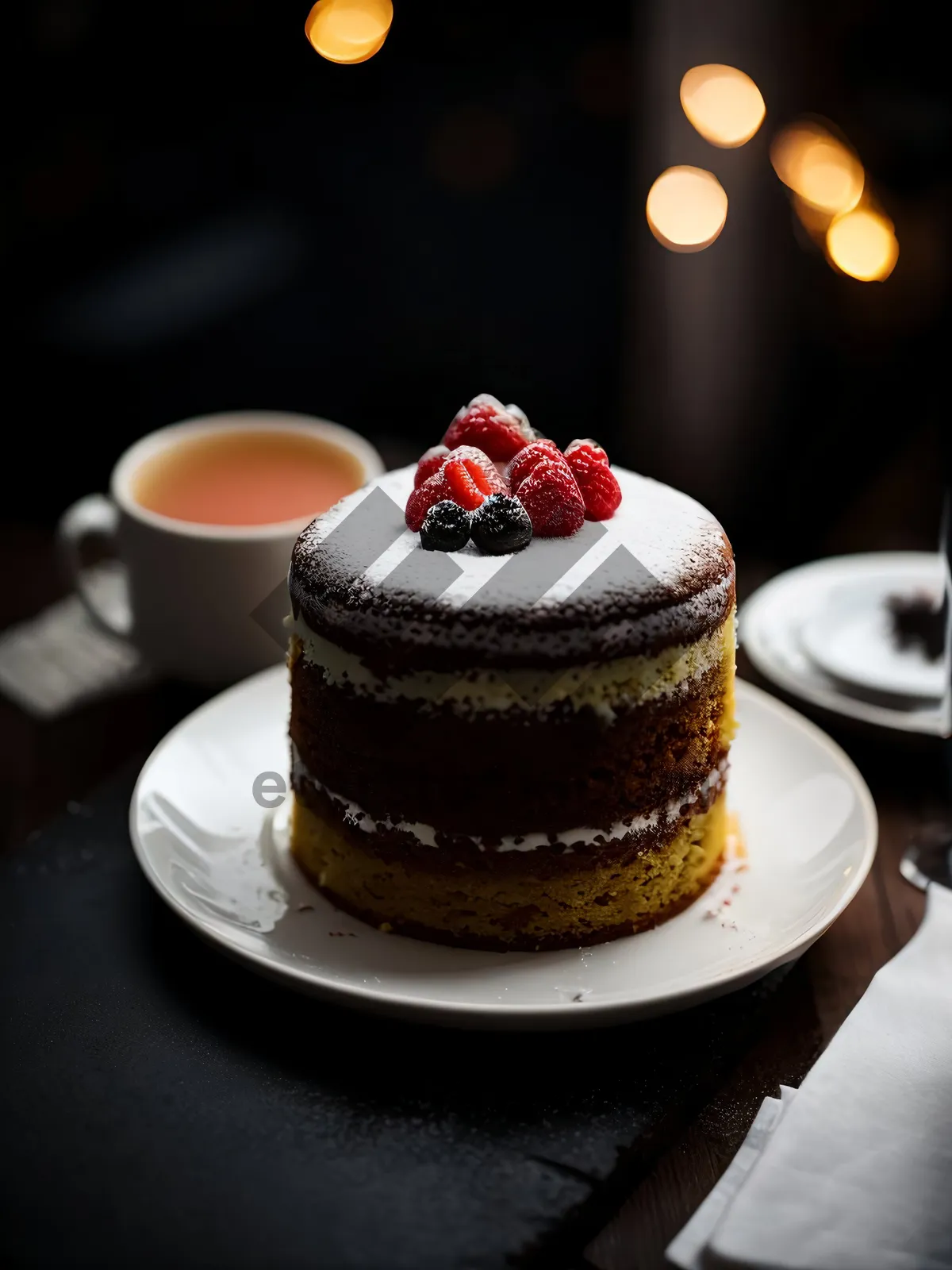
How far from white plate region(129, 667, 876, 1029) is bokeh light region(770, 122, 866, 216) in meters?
1.41

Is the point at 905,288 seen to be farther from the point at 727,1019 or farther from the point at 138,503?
the point at 727,1019

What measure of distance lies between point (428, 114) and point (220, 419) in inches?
64.5

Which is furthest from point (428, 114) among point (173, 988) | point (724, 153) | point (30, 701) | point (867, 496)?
point (173, 988)

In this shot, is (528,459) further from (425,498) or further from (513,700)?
(513,700)

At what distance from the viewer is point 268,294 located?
135 inches

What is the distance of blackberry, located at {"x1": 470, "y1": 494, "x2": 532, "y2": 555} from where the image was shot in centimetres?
136

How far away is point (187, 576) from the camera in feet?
6.32

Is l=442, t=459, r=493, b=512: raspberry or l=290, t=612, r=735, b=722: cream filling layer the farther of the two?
l=442, t=459, r=493, b=512: raspberry

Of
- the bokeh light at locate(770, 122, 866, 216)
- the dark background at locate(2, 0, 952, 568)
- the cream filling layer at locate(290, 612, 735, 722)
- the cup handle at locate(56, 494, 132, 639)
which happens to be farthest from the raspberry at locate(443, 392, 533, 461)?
the bokeh light at locate(770, 122, 866, 216)

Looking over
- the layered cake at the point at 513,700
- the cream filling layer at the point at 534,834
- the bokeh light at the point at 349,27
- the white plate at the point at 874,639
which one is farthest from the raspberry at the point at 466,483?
the bokeh light at the point at 349,27

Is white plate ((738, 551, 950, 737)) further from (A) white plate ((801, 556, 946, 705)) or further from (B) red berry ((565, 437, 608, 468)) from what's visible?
(B) red berry ((565, 437, 608, 468))

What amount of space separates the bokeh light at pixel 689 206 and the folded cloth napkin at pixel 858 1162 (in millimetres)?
2056

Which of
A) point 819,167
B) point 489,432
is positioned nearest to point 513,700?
point 489,432

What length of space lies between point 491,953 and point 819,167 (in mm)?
2042
